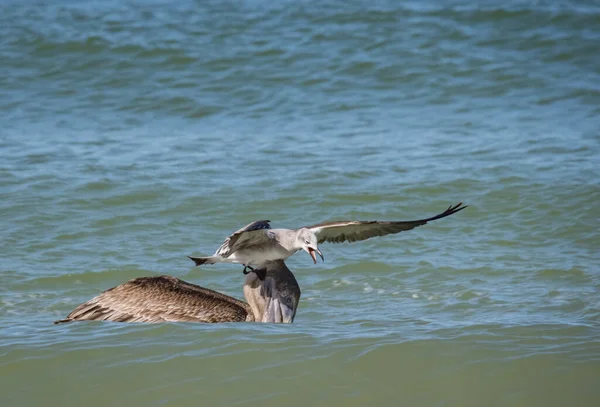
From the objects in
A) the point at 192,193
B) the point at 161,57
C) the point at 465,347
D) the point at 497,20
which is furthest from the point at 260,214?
the point at 497,20

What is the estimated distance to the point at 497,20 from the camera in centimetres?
1625

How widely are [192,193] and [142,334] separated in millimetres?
4406

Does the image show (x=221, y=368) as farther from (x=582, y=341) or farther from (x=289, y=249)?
(x=582, y=341)

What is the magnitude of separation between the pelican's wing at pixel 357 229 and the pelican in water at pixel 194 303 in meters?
0.39

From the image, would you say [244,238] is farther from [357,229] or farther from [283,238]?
[357,229]

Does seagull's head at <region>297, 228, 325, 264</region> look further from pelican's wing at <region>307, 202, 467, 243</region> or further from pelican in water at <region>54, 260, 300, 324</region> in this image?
pelican in water at <region>54, 260, 300, 324</region>

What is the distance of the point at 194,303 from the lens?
22.6 feet

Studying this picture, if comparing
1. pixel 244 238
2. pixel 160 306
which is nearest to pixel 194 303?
pixel 160 306

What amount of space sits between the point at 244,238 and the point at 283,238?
287mm

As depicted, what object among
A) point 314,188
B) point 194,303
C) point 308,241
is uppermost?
point 314,188

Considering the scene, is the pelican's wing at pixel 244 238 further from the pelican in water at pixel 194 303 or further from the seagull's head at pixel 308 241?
the pelican in water at pixel 194 303

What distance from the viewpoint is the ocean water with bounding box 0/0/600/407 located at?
579 centimetres

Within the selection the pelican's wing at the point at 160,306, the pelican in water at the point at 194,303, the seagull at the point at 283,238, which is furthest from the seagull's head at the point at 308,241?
the pelican's wing at the point at 160,306

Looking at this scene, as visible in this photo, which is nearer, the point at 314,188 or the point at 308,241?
the point at 308,241
